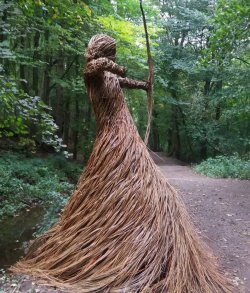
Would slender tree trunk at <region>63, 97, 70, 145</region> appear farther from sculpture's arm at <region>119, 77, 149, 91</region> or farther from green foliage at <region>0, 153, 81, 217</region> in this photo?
sculpture's arm at <region>119, 77, 149, 91</region>


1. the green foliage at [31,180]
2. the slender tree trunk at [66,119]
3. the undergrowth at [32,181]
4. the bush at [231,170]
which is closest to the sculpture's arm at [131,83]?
the undergrowth at [32,181]

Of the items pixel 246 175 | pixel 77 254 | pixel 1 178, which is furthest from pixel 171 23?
pixel 77 254

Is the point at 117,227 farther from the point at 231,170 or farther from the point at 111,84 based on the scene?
the point at 231,170

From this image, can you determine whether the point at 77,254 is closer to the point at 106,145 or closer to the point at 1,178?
the point at 106,145

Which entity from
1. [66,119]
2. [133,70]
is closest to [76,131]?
[66,119]

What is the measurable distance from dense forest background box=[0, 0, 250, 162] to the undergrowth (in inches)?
31.7

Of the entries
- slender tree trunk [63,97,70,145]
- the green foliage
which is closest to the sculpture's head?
the green foliage

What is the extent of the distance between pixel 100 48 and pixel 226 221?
3.64 m

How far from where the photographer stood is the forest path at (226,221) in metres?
3.72

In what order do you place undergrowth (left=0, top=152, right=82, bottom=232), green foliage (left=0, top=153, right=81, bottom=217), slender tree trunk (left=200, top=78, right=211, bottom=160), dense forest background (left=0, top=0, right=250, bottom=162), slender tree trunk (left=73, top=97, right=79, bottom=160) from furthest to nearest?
slender tree trunk (left=200, top=78, right=211, bottom=160), slender tree trunk (left=73, top=97, right=79, bottom=160), green foliage (left=0, top=153, right=81, bottom=217), undergrowth (left=0, top=152, right=82, bottom=232), dense forest background (left=0, top=0, right=250, bottom=162)

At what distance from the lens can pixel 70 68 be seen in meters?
14.1


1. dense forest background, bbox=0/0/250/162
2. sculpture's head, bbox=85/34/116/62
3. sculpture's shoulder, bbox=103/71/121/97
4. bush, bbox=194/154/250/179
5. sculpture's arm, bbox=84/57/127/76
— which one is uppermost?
dense forest background, bbox=0/0/250/162

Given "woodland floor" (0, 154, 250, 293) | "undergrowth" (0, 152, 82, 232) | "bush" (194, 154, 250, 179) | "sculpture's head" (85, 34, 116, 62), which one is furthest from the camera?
"bush" (194, 154, 250, 179)

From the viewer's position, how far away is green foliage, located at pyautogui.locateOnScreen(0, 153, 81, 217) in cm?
790
